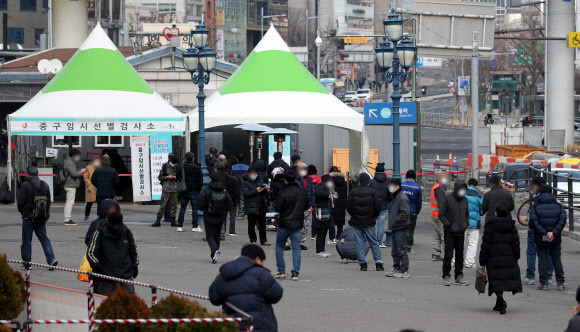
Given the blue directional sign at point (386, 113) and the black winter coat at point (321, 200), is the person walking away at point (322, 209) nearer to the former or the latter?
the black winter coat at point (321, 200)

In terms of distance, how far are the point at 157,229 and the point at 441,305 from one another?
10130 millimetres

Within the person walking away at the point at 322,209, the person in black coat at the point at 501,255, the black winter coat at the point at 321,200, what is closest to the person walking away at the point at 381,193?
the person walking away at the point at 322,209

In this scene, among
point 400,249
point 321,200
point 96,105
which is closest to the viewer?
point 400,249

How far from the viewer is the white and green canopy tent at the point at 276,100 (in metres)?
24.1

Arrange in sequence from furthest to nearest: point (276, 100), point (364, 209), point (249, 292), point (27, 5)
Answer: point (27, 5) < point (276, 100) < point (364, 209) < point (249, 292)

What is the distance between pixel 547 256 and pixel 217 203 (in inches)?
219

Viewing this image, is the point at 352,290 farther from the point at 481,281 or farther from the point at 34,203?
the point at 34,203

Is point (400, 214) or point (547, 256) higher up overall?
point (400, 214)

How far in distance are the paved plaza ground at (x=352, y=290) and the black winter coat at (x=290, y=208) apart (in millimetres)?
915

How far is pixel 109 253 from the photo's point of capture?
1041cm

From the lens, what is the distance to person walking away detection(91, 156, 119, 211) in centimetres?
1942

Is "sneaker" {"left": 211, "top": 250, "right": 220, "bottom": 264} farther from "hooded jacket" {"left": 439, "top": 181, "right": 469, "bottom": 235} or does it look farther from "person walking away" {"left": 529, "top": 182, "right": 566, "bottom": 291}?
"person walking away" {"left": 529, "top": 182, "right": 566, "bottom": 291}

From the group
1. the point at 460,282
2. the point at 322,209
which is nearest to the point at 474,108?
the point at 322,209

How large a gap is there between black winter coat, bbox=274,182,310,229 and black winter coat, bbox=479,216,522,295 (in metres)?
3.25
